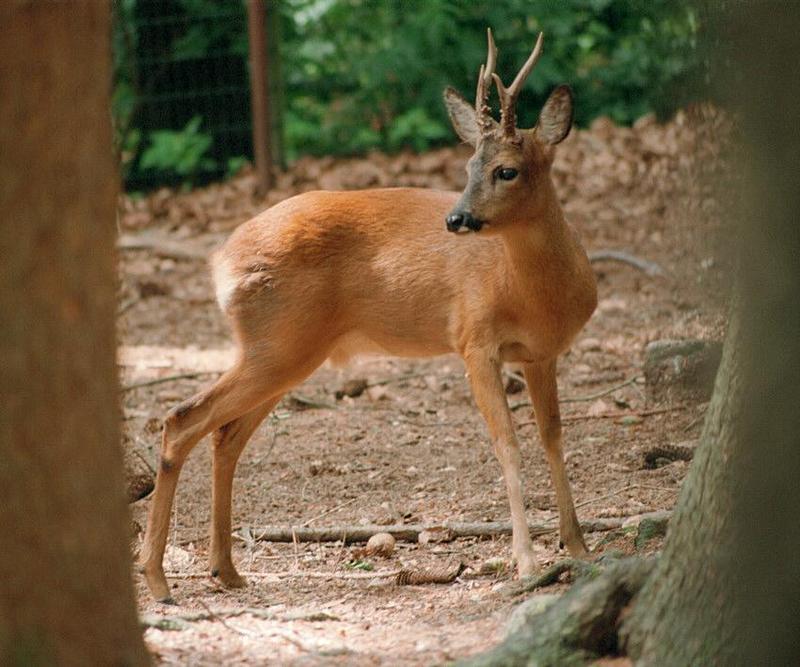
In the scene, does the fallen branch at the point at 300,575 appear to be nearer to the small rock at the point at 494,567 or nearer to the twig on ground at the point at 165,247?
the small rock at the point at 494,567

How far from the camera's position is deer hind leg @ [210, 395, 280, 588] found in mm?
5324

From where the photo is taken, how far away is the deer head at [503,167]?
209 inches

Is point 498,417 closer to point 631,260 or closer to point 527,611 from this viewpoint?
point 527,611

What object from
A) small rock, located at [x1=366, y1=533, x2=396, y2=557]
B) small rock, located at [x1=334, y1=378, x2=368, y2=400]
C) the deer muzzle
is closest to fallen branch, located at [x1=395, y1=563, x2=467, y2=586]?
small rock, located at [x1=366, y1=533, x2=396, y2=557]

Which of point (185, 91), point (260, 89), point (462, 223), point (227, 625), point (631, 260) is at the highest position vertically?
point (185, 91)

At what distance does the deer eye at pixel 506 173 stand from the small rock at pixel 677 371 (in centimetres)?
156

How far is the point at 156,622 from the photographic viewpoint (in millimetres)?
4262

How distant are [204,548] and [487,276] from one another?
1733 millimetres

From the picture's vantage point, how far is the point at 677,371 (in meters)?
6.84

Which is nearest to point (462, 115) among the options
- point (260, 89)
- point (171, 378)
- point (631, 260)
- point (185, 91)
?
point (171, 378)

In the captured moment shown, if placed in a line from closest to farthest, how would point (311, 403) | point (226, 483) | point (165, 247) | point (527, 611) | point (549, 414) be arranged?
1. point (527, 611)
2. point (226, 483)
3. point (549, 414)
4. point (311, 403)
5. point (165, 247)

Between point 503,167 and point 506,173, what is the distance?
3 cm

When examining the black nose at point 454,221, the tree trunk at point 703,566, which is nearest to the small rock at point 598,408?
the black nose at point 454,221

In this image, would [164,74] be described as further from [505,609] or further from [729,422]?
[729,422]
